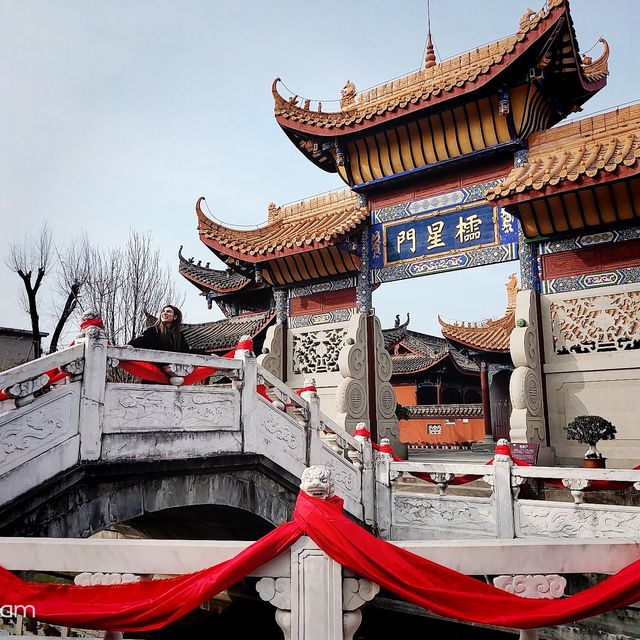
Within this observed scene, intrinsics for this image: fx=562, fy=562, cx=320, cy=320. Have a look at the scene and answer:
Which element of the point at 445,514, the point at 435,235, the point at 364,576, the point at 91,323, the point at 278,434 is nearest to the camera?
the point at 364,576

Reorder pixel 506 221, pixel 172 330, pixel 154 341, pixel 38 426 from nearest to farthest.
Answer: pixel 38 426 → pixel 154 341 → pixel 172 330 → pixel 506 221

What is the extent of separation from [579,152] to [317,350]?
6068mm

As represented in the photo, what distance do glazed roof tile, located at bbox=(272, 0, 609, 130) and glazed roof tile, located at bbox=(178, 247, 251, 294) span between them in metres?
6.70

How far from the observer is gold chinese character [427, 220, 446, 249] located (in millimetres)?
10672

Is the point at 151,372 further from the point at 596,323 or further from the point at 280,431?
the point at 596,323

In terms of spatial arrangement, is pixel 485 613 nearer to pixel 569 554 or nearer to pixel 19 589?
pixel 569 554

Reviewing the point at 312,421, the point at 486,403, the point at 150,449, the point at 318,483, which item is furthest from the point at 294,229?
the point at 486,403

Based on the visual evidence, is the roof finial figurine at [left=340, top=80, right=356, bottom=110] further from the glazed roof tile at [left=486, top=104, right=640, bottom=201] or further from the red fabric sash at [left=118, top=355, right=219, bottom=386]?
the red fabric sash at [left=118, top=355, right=219, bottom=386]

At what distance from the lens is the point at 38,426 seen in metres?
4.22

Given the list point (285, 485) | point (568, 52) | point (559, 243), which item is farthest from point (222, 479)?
point (568, 52)

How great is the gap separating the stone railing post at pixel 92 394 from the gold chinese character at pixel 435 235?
7.31 meters

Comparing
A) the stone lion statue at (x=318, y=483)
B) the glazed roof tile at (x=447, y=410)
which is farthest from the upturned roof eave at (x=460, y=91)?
the glazed roof tile at (x=447, y=410)

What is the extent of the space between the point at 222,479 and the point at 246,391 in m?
0.96

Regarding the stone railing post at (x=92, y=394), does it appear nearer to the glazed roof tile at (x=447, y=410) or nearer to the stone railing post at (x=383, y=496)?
the stone railing post at (x=383, y=496)
